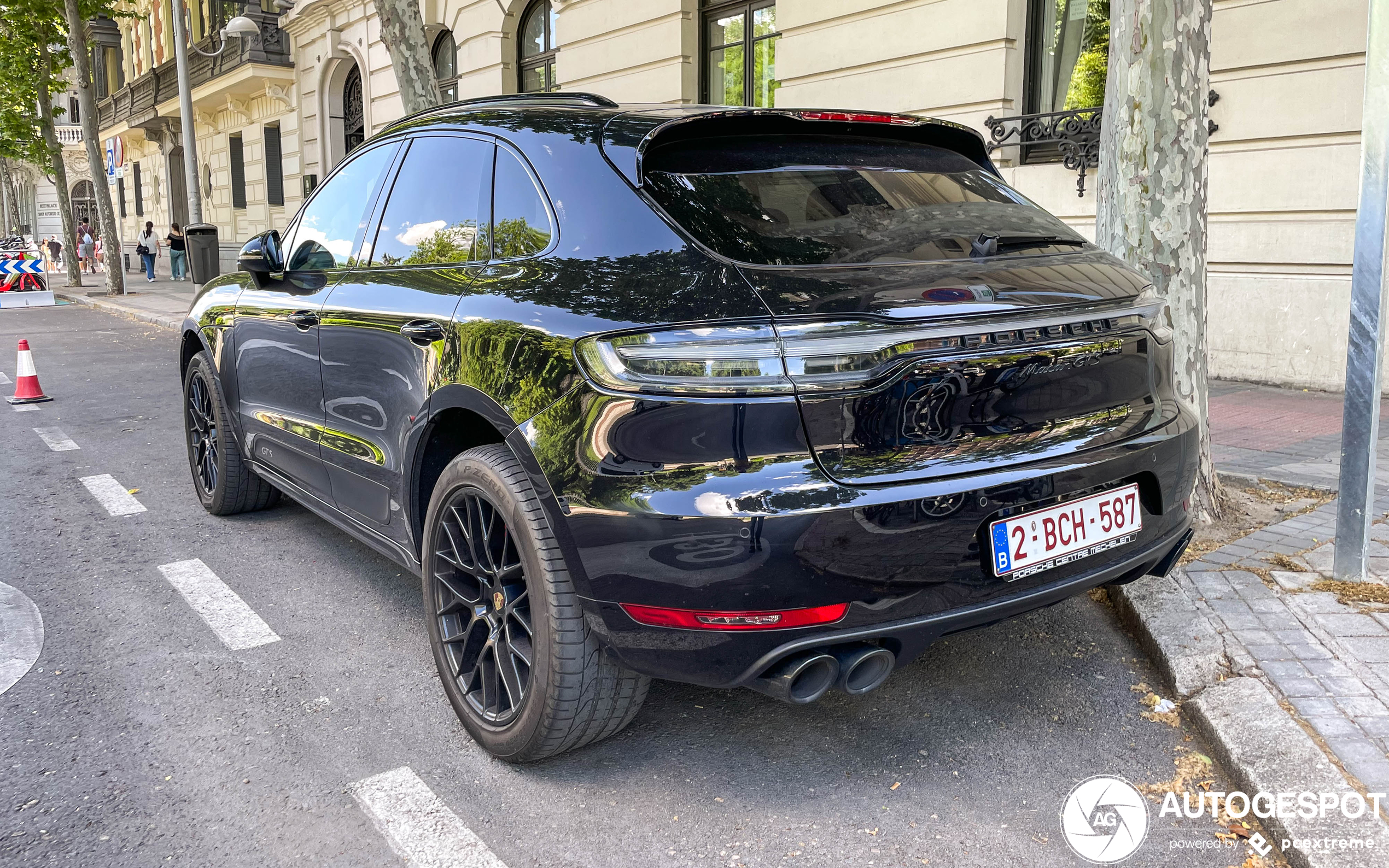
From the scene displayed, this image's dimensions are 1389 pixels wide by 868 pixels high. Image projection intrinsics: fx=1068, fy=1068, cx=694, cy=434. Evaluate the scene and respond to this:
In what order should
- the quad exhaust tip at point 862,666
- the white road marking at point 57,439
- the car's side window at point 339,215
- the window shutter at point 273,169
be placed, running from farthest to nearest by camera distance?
the window shutter at point 273,169 < the white road marking at point 57,439 < the car's side window at point 339,215 < the quad exhaust tip at point 862,666

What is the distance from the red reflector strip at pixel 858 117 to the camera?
2893 mm

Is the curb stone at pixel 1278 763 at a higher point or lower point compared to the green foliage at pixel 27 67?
lower

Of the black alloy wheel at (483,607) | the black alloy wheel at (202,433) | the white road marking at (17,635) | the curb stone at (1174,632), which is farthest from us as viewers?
the black alloy wheel at (202,433)

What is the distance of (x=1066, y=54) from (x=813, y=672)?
29.3 ft

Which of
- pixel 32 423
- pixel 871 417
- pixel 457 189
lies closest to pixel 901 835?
pixel 871 417

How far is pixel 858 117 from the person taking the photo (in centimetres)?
300

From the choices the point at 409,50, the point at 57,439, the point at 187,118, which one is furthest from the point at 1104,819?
the point at 187,118

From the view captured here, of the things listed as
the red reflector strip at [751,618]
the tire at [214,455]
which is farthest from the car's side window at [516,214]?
the tire at [214,455]

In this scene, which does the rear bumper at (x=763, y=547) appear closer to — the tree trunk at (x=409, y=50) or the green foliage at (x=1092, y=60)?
the green foliage at (x=1092, y=60)

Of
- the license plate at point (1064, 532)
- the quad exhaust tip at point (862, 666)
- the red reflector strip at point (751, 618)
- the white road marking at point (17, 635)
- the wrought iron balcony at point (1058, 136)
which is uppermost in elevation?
the wrought iron balcony at point (1058, 136)

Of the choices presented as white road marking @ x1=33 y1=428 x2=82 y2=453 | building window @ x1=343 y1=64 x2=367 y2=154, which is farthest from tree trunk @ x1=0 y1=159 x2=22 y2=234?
white road marking @ x1=33 y1=428 x2=82 y2=453

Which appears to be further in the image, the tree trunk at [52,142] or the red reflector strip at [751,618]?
the tree trunk at [52,142]

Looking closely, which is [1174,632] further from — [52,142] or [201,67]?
[201,67]

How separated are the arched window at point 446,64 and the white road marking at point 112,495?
580 inches
